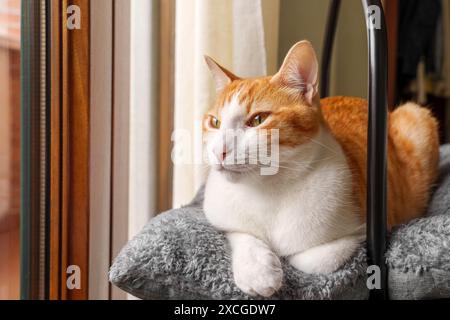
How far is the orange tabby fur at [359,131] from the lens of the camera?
2.52 feet

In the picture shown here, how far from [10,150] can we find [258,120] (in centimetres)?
57

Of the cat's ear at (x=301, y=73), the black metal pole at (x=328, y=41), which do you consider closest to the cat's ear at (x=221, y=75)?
the cat's ear at (x=301, y=73)

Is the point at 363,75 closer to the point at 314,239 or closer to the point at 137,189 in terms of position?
the point at 137,189

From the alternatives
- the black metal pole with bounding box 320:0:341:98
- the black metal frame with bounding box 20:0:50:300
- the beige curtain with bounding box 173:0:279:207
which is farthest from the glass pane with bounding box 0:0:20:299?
the black metal pole with bounding box 320:0:341:98

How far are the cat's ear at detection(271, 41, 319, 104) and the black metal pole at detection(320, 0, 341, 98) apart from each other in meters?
0.61

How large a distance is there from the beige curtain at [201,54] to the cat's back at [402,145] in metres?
0.26

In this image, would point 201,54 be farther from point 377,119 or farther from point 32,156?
point 377,119

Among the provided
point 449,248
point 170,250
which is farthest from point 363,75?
point 170,250

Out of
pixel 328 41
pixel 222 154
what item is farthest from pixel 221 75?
pixel 328 41

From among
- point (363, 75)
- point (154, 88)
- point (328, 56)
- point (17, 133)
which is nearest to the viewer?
point (17, 133)

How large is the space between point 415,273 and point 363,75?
1389mm

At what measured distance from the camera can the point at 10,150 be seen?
0.99 m

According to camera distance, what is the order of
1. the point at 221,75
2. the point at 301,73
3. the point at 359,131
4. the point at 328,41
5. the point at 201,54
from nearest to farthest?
1. the point at 301,73
2. the point at 221,75
3. the point at 359,131
4. the point at 201,54
5. the point at 328,41

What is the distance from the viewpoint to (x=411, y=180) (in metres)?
1.11
